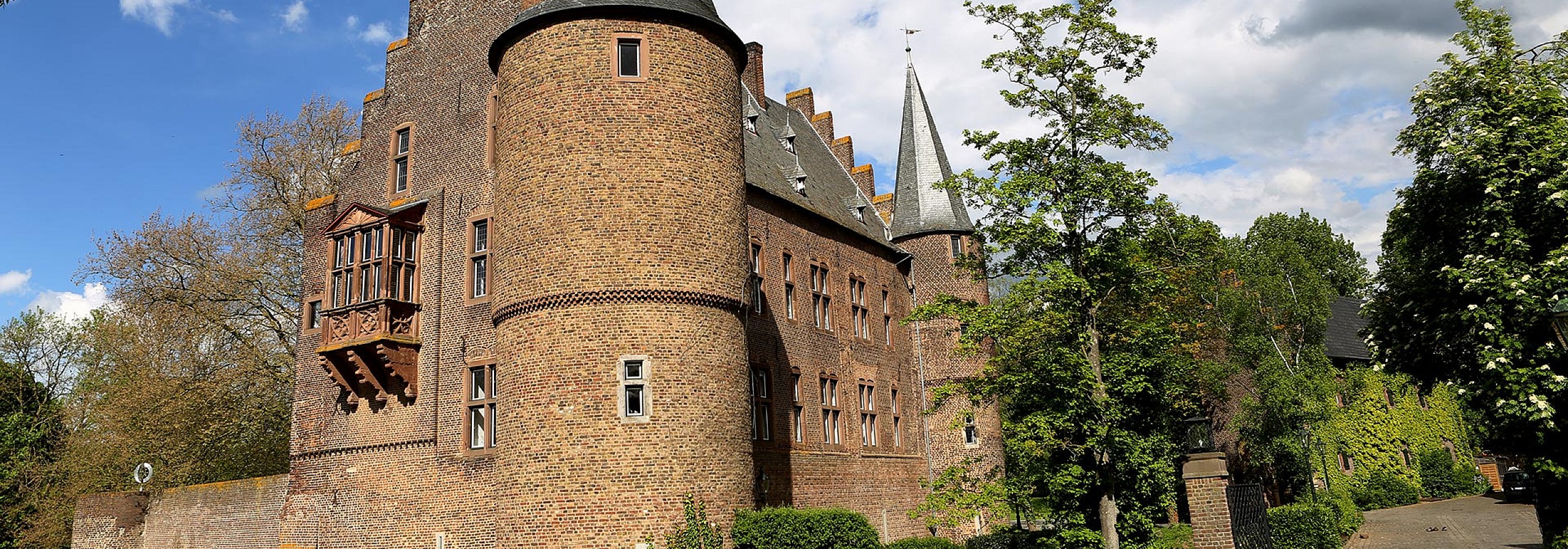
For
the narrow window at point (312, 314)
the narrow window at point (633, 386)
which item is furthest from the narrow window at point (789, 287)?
the narrow window at point (312, 314)

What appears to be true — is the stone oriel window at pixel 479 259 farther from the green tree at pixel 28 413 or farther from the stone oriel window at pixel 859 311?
the green tree at pixel 28 413

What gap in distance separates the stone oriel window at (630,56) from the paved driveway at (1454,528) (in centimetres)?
1923

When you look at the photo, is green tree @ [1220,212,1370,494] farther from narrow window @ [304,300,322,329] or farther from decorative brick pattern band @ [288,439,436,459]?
narrow window @ [304,300,322,329]

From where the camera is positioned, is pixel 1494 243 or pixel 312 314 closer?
pixel 1494 243

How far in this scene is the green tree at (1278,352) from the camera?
27688 millimetres

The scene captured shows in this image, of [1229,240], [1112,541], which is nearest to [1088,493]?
[1112,541]

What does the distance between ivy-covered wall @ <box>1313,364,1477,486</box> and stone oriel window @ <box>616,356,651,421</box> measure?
2676cm

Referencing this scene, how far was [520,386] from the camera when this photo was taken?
1623cm

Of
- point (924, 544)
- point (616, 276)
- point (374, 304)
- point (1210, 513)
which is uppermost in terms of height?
point (374, 304)

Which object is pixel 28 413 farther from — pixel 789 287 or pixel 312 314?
pixel 789 287

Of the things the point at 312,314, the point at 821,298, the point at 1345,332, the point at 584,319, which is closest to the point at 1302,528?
the point at 821,298

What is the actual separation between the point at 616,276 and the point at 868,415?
11.0 m

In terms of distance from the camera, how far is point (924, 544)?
67.9ft

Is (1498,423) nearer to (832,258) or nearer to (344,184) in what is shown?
(832,258)
